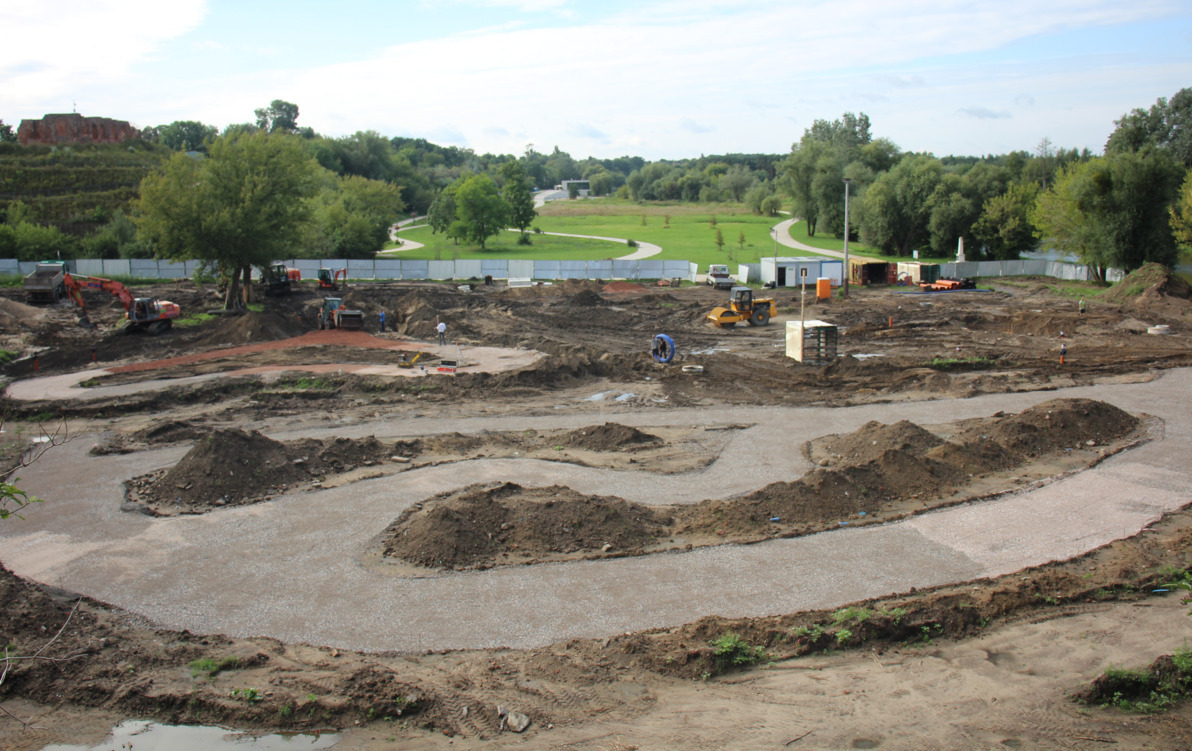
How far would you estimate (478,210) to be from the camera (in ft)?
283

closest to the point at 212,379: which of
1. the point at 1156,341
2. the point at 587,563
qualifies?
the point at 587,563

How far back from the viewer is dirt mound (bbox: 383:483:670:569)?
14.2 metres

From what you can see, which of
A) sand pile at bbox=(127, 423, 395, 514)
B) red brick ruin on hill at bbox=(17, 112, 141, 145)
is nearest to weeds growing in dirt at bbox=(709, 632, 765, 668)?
sand pile at bbox=(127, 423, 395, 514)

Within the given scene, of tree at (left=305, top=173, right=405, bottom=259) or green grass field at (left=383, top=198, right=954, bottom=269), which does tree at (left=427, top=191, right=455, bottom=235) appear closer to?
green grass field at (left=383, top=198, right=954, bottom=269)

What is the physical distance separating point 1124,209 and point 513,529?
56.3m

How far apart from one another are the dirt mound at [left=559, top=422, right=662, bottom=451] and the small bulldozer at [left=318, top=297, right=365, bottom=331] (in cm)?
2184

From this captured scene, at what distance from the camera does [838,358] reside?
31.0 meters

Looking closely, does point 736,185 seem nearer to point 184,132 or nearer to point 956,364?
point 184,132

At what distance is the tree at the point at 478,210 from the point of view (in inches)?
3364

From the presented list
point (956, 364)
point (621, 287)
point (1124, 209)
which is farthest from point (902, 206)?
point (956, 364)

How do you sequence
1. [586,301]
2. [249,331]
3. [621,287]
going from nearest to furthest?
[249,331] → [586,301] → [621,287]

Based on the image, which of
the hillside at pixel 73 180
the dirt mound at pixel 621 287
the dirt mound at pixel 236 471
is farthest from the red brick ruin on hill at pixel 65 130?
the dirt mound at pixel 236 471

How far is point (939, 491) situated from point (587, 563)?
324 inches

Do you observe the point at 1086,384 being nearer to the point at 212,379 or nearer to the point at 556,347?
the point at 556,347
